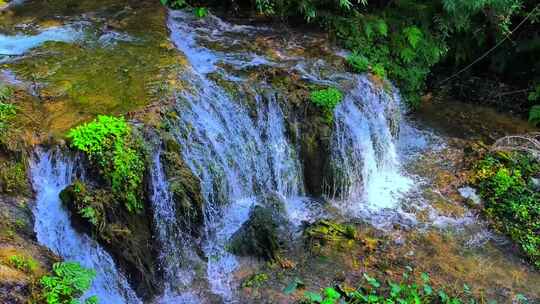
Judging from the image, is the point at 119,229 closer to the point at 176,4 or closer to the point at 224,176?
the point at 224,176

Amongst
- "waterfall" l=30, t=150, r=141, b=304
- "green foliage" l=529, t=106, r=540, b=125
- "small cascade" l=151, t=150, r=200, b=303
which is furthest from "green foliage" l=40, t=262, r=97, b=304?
"green foliage" l=529, t=106, r=540, b=125

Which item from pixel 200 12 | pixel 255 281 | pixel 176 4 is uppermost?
pixel 176 4

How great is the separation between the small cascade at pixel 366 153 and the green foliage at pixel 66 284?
3.94m

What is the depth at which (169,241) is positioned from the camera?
555cm

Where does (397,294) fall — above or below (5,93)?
below

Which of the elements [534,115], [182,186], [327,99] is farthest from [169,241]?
[534,115]

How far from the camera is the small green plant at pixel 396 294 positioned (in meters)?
5.09

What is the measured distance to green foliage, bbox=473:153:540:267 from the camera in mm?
6480

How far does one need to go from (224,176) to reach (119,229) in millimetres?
1640

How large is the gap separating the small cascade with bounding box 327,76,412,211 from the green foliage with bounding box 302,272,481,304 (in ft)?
4.77

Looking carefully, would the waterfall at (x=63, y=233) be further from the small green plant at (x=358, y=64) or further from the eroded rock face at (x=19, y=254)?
the small green plant at (x=358, y=64)

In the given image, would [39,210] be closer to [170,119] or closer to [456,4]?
[170,119]

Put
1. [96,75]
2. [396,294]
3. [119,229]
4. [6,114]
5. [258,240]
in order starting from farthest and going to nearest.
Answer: [96,75]
[258,240]
[6,114]
[396,294]
[119,229]

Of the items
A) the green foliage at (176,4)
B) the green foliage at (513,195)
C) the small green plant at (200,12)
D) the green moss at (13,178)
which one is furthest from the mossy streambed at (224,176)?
the green foliage at (176,4)
